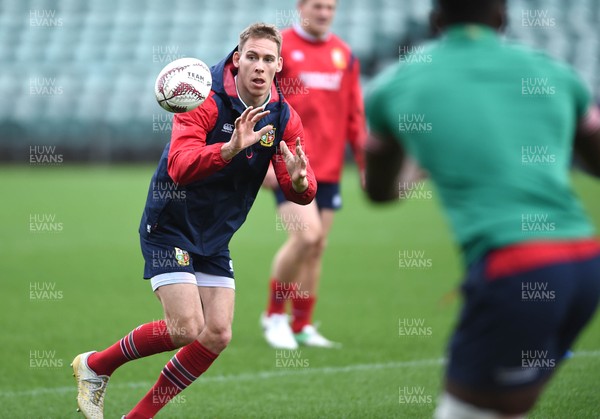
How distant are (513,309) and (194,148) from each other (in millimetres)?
2505

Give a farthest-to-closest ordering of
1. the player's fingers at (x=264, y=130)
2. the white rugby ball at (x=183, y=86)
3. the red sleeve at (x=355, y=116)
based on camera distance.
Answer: the red sleeve at (x=355, y=116), the white rugby ball at (x=183, y=86), the player's fingers at (x=264, y=130)

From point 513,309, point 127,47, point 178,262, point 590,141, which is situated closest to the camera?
point 513,309

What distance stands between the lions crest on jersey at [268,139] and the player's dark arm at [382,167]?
199 cm

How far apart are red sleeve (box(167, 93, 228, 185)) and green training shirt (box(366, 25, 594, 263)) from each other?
6.11ft

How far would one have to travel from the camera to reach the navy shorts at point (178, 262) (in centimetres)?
521

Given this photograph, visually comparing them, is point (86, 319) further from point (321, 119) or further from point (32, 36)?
point (32, 36)

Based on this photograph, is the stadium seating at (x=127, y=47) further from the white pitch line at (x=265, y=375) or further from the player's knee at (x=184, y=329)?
the player's knee at (x=184, y=329)

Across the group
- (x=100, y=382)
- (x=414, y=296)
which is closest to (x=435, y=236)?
(x=414, y=296)

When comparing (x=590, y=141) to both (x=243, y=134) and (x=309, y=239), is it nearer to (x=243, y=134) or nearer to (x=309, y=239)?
(x=243, y=134)

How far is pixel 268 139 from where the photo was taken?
211 inches

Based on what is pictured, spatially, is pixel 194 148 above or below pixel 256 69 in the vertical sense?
below

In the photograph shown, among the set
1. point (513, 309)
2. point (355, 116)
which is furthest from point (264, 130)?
point (355, 116)

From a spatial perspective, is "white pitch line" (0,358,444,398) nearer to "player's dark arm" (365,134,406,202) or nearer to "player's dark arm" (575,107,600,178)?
"player's dark arm" (365,134,406,202)

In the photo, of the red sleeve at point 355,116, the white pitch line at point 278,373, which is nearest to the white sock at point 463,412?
the white pitch line at point 278,373
